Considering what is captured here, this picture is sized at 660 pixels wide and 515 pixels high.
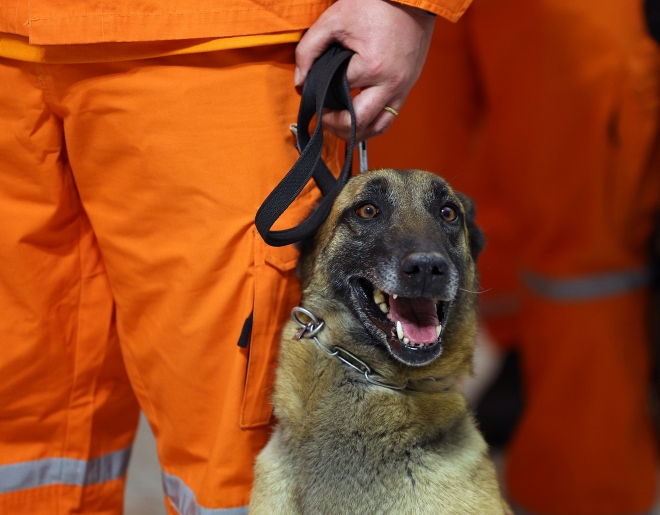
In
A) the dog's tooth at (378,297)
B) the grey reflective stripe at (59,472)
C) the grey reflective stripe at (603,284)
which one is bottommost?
the grey reflective stripe at (59,472)

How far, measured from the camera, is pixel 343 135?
1810 millimetres

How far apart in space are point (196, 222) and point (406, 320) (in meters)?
0.52

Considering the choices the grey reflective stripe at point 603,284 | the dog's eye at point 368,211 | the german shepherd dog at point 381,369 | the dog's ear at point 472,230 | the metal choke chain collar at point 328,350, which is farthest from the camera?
the grey reflective stripe at point 603,284

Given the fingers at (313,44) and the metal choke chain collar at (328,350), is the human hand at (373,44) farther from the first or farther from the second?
the metal choke chain collar at (328,350)

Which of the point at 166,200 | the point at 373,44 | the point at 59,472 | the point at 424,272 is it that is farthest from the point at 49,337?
the point at 373,44

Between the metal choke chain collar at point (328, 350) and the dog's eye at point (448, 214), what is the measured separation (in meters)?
0.40

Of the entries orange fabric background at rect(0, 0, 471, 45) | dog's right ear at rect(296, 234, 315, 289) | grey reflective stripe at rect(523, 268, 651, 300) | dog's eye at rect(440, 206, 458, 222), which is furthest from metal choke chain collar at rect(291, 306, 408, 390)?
grey reflective stripe at rect(523, 268, 651, 300)

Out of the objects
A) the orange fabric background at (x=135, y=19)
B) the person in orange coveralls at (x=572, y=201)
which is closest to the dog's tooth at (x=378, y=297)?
the orange fabric background at (x=135, y=19)

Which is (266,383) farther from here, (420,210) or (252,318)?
(420,210)

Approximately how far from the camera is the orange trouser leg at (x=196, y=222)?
63.4 inches

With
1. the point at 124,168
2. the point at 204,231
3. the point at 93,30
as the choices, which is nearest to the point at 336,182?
the point at 204,231

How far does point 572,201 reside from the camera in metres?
2.84

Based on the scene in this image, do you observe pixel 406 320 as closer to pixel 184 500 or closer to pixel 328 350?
pixel 328 350

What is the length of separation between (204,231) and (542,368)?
1.91 metres
